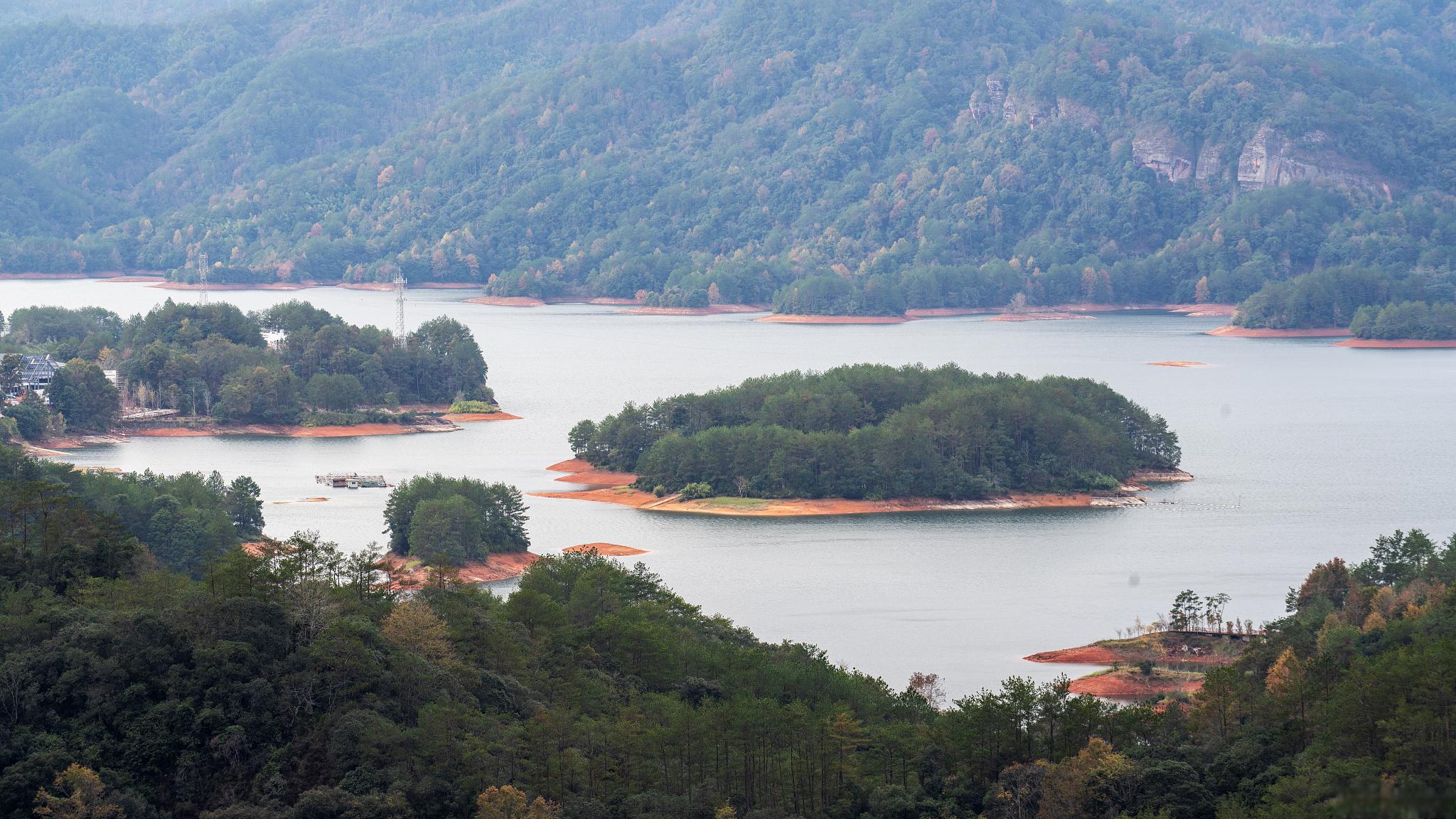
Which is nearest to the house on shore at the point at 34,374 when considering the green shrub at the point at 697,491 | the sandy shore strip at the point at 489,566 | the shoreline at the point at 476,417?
the shoreline at the point at 476,417

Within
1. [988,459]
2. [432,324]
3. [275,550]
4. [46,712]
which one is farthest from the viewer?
[432,324]

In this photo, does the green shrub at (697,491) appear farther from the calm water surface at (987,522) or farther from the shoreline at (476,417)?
the shoreline at (476,417)

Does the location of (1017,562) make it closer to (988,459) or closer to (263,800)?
(988,459)

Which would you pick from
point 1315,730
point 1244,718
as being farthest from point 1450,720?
point 1244,718

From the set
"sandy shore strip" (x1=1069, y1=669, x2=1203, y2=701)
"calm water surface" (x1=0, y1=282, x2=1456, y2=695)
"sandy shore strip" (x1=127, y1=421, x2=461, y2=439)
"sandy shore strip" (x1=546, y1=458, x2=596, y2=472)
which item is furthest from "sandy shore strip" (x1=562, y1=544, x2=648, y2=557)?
"sandy shore strip" (x1=127, y1=421, x2=461, y2=439)

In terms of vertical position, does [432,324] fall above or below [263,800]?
above

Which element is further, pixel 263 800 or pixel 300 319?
pixel 300 319

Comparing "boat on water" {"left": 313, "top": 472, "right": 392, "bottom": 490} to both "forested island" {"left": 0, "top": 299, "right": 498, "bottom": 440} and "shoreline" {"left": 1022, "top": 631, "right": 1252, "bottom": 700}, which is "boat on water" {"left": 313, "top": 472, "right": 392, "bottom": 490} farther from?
"shoreline" {"left": 1022, "top": 631, "right": 1252, "bottom": 700}
